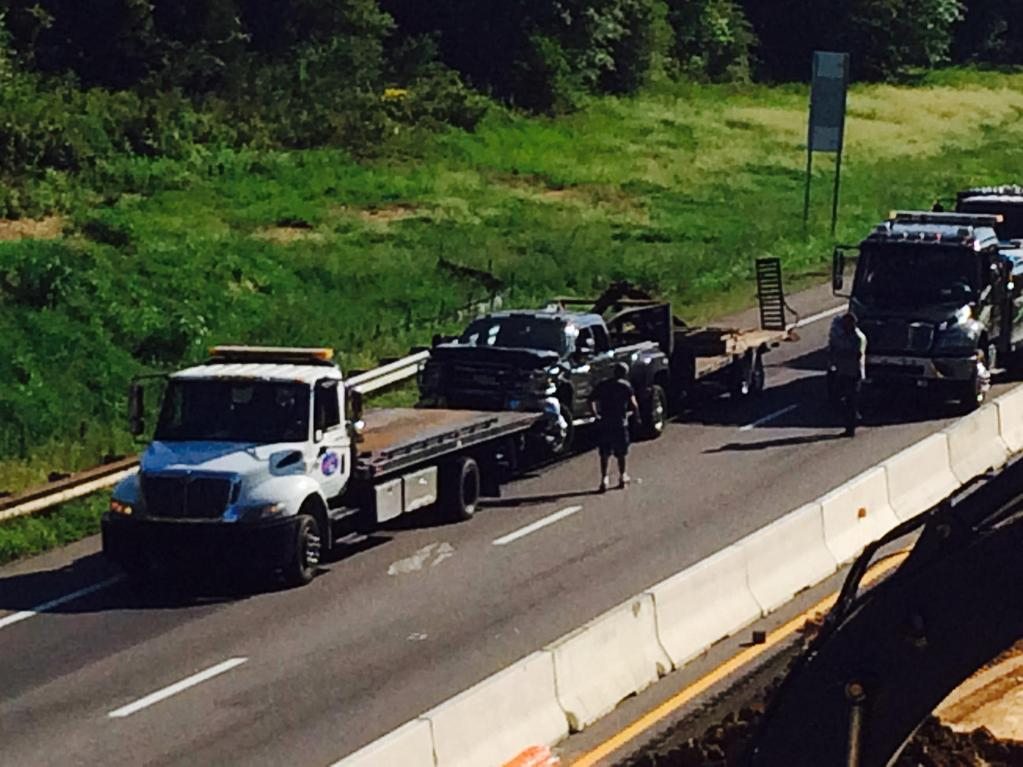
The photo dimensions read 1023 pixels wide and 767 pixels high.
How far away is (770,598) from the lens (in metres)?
19.5

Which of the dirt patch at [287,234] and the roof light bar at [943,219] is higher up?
the roof light bar at [943,219]

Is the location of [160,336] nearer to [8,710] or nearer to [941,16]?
[8,710]

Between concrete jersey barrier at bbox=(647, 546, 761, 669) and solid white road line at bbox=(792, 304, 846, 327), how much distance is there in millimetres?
21319

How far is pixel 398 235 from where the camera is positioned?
45.9 metres

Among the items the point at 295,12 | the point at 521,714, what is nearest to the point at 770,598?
the point at 521,714

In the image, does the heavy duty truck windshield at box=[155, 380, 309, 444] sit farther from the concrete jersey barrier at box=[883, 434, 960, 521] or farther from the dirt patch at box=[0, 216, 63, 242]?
the dirt patch at box=[0, 216, 63, 242]

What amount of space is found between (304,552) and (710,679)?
213 inches

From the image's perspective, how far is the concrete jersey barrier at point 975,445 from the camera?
25.2 metres

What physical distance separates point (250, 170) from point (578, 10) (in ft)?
83.7

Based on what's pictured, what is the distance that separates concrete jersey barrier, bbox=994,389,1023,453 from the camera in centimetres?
2675

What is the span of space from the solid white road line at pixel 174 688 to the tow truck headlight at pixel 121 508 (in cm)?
302

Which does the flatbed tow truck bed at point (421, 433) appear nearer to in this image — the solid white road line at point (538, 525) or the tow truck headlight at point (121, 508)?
the solid white road line at point (538, 525)

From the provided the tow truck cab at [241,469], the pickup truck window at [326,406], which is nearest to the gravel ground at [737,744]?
the tow truck cab at [241,469]

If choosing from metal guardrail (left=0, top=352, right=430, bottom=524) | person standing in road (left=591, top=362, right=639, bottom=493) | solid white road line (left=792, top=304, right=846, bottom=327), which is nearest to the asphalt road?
person standing in road (left=591, top=362, right=639, bottom=493)
